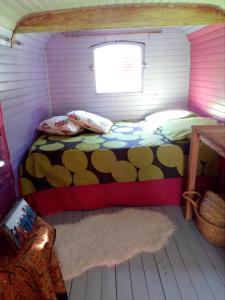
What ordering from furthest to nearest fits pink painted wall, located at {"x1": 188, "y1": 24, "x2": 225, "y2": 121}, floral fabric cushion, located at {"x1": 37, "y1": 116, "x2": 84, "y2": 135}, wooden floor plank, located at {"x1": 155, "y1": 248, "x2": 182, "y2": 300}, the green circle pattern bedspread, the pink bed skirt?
1. floral fabric cushion, located at {"x1": 37, "y1": 116, "x2": 84, "y2": 135}
2. pink painted wall, located at {"x1": 188, "y1": 24, "x2": 225, "y2": 121}
3. the pink bed skirt
4. the green circle pattern bedspread
5. wooden floor plank, located at {"x1": 155, "y1": 248, "x2": 182, "y2": 300}

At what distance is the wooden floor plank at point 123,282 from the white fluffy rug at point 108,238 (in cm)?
6

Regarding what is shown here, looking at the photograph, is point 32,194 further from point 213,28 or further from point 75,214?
point 213,28

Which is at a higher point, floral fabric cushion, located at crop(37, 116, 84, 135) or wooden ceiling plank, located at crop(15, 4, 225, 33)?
wooden ceiling plank, located at crop(15, 4, 225, 33)

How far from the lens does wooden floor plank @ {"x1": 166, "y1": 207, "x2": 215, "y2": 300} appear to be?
5.17 ft

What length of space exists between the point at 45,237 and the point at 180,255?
42.0 inches

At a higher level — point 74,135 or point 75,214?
point 74,135

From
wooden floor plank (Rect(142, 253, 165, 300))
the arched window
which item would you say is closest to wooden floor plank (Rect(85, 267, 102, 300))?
wooden floor plank (Rect(142, 253, 165, 300))

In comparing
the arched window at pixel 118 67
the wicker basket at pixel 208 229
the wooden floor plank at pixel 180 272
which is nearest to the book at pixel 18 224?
the wooden floor plank at pixel 180 272

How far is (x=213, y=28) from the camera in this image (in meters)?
2.60

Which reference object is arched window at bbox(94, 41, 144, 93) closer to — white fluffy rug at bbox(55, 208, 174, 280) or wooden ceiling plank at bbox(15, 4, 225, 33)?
wooden ceiling plank at bbox(15, 4, 225, 33)

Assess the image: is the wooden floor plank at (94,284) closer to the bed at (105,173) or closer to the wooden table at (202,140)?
the bed at (105,173)

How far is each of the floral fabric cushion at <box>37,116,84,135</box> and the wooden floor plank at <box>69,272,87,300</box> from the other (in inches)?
59.6

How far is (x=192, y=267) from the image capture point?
5.83 ft

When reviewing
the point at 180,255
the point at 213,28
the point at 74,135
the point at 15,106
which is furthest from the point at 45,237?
the point at 213,28
